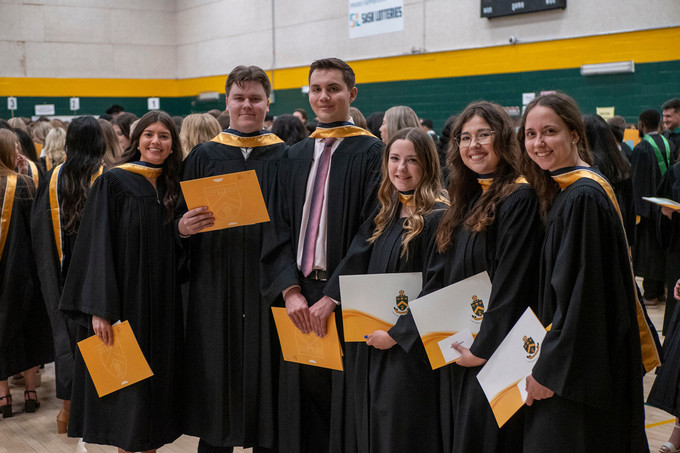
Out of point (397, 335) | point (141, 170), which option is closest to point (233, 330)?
point (141, 170)

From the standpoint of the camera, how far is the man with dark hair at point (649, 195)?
7949mm

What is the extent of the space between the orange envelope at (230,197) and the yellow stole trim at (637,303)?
1.50 metres

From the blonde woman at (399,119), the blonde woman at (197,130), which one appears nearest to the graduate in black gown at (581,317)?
the blonde woman at (399,119)

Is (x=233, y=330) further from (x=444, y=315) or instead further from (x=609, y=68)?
(x=609, y=68)

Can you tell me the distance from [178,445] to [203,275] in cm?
156

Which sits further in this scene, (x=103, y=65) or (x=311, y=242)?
(x=103, y=65)

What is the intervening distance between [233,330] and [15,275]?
2.37m

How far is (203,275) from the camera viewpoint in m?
3.98

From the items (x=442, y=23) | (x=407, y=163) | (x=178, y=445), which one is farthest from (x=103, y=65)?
(x=407, y=163)

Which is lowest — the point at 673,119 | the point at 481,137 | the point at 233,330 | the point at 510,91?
the point at 233,330

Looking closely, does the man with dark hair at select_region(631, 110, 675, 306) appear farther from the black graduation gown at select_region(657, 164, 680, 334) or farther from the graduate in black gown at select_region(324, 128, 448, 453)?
the graduate in black gown at select_region(324, 128, 448, 453)

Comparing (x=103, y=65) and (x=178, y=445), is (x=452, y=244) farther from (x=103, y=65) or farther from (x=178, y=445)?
(x=103, y=65)

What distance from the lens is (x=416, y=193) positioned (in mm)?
3316

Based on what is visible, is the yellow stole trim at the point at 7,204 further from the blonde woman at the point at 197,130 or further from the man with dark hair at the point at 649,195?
the man with dark hair at the point at 649,195
